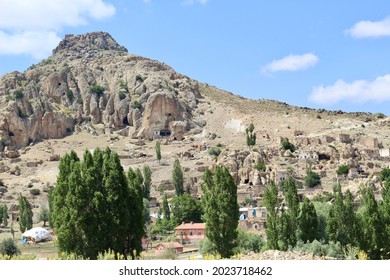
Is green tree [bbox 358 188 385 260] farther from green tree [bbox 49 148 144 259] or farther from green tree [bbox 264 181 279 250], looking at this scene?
green tree [bbox 49 148 144 259]

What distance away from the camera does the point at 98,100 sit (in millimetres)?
121562

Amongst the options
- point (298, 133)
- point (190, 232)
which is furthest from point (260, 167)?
point (298, 133)

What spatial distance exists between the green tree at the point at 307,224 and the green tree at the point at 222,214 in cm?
405

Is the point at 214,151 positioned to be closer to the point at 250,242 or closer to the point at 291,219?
the point at 250,242

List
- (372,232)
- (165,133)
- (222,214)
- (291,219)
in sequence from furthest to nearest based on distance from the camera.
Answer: (165,133), (291,219), (222,214), (372,232)

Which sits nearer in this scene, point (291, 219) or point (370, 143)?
point (291, 219)

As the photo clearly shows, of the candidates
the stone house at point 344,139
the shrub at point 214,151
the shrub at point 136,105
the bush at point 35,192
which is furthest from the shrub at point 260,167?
the shrub at point 136,105

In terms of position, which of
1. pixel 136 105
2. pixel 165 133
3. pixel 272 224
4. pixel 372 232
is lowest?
pixel 372 232

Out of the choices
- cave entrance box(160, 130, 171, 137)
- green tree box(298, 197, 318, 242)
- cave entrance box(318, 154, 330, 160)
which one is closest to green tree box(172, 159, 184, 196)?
cave entrance box(318, 154, 330, 160)

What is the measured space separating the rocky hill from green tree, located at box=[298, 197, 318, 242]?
1454 inches

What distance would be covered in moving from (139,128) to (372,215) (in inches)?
3357

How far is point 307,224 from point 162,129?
80828mm

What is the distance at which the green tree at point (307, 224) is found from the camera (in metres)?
32.1
